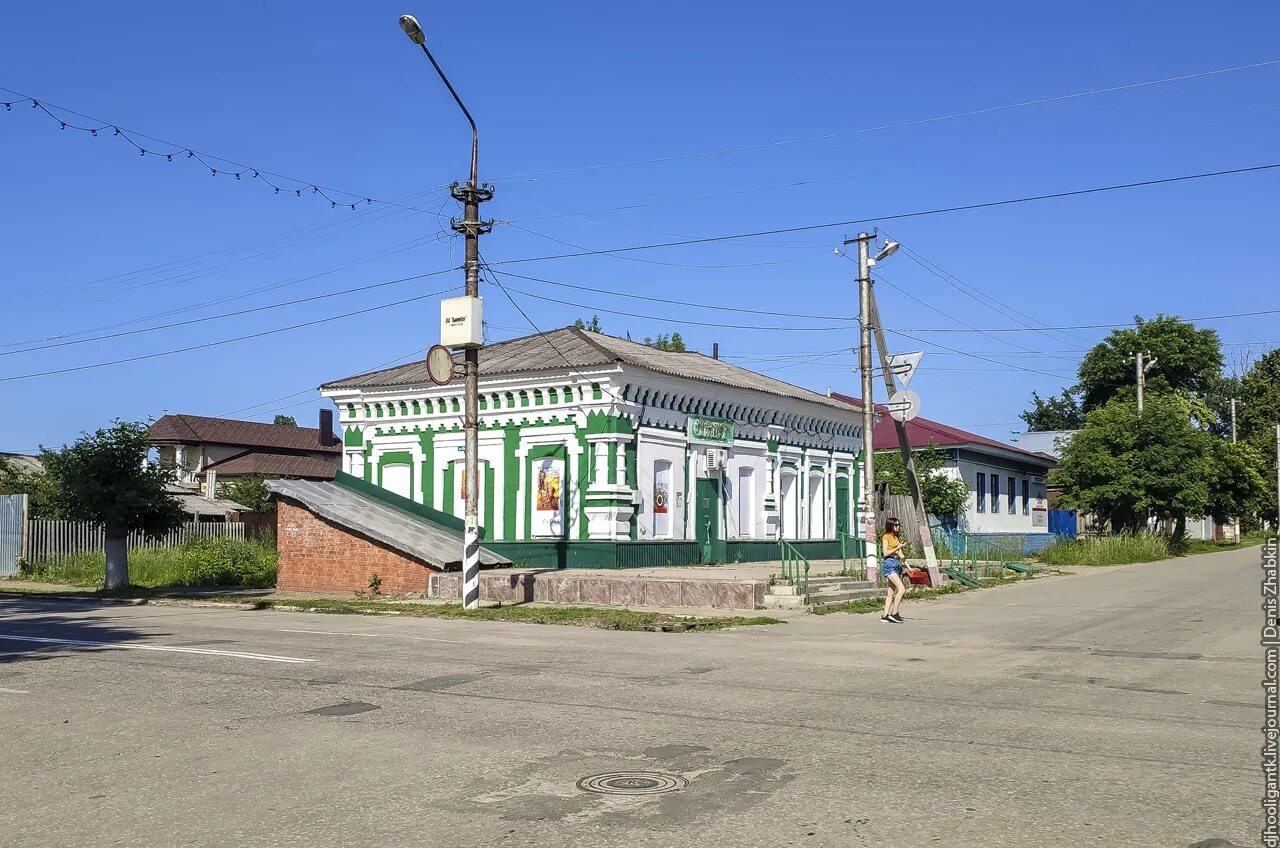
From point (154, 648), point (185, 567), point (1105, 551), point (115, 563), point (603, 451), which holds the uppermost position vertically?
point (603, 451)

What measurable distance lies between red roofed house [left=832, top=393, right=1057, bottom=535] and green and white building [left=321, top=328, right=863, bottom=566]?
15.5 meters

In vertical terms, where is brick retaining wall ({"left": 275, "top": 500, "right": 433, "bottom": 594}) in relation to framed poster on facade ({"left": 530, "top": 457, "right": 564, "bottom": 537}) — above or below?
below

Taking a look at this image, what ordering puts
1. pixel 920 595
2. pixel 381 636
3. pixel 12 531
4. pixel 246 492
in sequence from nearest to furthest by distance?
pixel 381 636 < pixel 920 595 < pixel 12 531 < pixel 246 492

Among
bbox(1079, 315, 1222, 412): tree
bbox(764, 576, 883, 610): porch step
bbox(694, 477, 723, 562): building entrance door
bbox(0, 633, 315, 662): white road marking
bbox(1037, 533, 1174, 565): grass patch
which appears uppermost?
bbox(1079, 315, 1222, 412): tree

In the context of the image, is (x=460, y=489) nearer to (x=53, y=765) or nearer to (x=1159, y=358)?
(x=53, y=765)

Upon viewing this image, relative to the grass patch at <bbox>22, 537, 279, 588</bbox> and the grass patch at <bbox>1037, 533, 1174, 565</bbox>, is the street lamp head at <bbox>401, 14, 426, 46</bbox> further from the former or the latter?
the grass patch at <bbox>1037, 533, 1174, 565</bbox>

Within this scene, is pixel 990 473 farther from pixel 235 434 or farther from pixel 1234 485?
pixel 235 434

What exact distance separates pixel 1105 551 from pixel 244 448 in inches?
2166

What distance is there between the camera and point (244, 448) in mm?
74062

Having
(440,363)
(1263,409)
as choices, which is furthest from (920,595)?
(1263,409)

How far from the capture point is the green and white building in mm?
27359

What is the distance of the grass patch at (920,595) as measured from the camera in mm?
21266

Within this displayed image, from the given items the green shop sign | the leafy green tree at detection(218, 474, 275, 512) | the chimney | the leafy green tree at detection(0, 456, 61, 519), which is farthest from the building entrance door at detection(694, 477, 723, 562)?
the chimney

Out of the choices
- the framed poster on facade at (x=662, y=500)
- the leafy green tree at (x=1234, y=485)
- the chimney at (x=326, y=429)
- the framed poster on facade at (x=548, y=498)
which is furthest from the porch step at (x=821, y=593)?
the chimney at (x=326, y=429)
